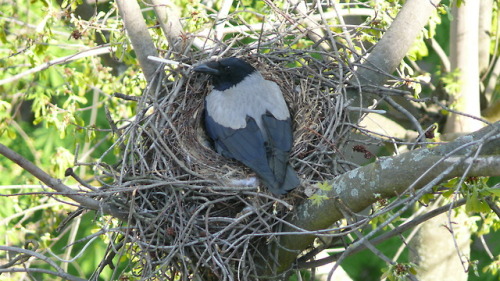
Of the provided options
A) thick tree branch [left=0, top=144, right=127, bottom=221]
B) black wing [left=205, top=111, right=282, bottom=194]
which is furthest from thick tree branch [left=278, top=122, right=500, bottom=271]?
thick tree branch [left=0, top=144, right=127, bottom=221]

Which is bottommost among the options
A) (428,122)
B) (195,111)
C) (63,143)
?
(63,143)

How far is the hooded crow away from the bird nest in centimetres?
10

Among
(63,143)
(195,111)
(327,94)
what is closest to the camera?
(327,94)

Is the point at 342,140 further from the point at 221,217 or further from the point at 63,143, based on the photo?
the point at 63,143

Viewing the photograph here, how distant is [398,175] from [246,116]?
72.3 inches

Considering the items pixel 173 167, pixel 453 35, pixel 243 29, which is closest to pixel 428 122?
pixel 453 35

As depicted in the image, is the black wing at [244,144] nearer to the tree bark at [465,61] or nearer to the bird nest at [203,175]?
the bird nest at [203,175]

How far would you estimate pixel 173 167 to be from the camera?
4117 mm

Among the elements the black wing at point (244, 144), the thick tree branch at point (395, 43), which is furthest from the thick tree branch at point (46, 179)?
the thick tree branch at point (395, 43)

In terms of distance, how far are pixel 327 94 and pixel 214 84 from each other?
827mm

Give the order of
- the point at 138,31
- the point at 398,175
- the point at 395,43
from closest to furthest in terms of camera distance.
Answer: the point at 398,175, the point at 138,31, the point at 395,43

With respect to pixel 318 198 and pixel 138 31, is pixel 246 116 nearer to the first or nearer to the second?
pixel 138 31

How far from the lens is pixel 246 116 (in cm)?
461

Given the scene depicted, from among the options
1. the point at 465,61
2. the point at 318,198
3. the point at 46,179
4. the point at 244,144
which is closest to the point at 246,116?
the point at 244,144
